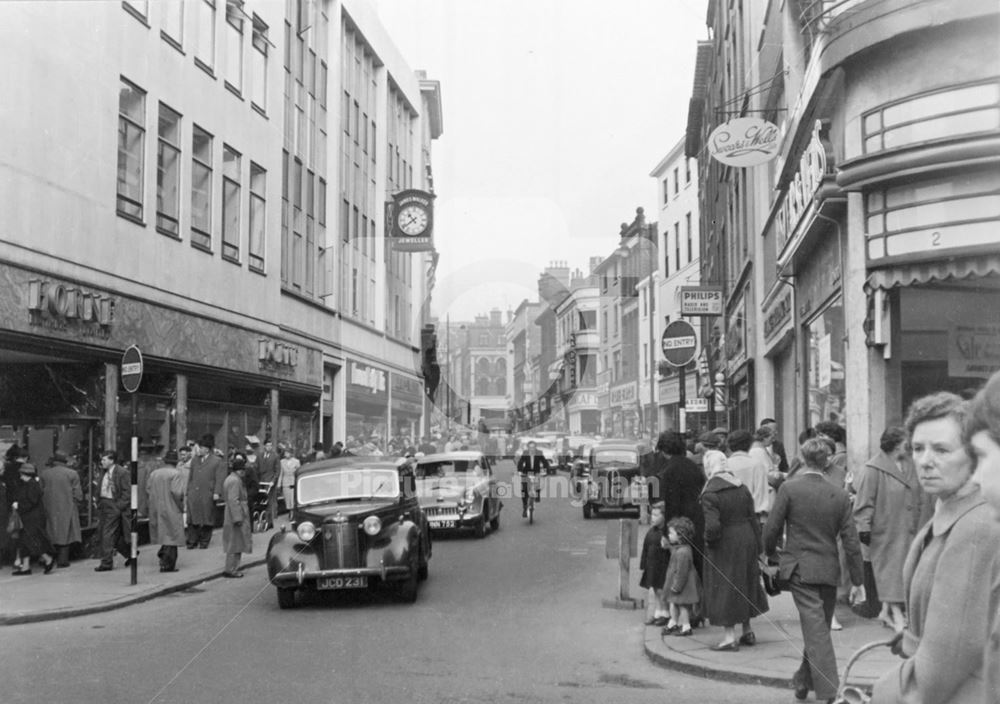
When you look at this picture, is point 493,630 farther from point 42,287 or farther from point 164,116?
point 164,116

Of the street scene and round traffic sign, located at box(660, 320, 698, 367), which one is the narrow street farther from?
round traffic sign, located at box(660, 320, 698, 367)

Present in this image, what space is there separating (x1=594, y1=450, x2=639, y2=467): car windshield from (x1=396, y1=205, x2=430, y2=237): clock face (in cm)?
722

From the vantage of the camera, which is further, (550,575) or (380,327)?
(380,327)

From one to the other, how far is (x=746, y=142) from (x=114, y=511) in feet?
35.7

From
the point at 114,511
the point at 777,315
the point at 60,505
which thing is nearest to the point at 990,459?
the point at 114,511

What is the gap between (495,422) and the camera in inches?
1053

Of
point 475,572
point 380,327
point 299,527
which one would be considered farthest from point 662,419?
point 299,527

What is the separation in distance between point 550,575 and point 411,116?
25600 millimetres

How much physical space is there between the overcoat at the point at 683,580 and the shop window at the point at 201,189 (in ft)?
50.1

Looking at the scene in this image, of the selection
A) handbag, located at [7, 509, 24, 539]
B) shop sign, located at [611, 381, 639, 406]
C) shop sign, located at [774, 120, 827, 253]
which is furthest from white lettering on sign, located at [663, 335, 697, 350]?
shop sign, located at [611, 381, 639, 406]

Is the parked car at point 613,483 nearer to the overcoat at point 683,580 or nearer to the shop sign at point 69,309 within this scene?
the shop sign at point 69,309

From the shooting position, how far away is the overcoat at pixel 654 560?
10938 millimetres

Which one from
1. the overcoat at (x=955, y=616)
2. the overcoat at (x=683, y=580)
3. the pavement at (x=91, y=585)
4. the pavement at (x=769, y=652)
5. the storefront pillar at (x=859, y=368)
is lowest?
the pavement at (x=91, y=585)

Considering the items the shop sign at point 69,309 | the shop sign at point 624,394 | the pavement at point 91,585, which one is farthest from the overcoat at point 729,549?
the shop sign at point 624,394
